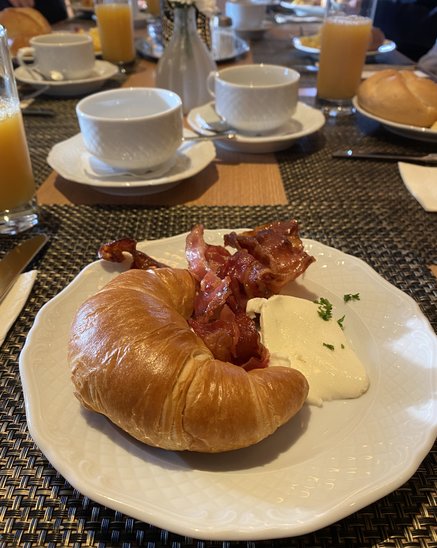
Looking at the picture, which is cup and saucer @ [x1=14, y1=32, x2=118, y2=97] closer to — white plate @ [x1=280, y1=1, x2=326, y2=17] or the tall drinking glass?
the tall drinking glass

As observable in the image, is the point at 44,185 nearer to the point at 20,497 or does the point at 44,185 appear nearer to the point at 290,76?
the point at 290,76

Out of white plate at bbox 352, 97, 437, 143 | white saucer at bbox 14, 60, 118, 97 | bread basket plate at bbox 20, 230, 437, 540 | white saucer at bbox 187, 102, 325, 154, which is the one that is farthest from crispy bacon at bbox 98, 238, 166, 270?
white saucer at bbox 14, 60, 118, 97

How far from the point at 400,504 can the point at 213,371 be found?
290 millimetres

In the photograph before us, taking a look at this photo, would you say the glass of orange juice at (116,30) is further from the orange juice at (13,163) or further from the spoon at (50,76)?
the orange juice at (13,163)

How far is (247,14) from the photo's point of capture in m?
3.20

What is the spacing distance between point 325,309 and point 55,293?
56cm

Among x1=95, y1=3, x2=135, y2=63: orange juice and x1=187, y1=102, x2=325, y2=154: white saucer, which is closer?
x1=187, y1=102, x2=325, y2=154: white saucer

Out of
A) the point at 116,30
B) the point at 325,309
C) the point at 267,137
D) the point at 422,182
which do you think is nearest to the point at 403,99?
the point at 422,182

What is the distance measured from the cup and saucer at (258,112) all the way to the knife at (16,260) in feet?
2.53

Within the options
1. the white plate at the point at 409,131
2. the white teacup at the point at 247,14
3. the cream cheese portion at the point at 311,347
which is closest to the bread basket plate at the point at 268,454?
the cream cheese portion at the point at 311,347

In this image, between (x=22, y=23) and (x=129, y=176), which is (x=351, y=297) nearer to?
(x=129, y=176)

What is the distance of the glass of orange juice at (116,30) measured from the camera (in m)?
2.46

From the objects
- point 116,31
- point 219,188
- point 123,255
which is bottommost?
point 219,188

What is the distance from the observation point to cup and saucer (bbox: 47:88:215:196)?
1.25m
